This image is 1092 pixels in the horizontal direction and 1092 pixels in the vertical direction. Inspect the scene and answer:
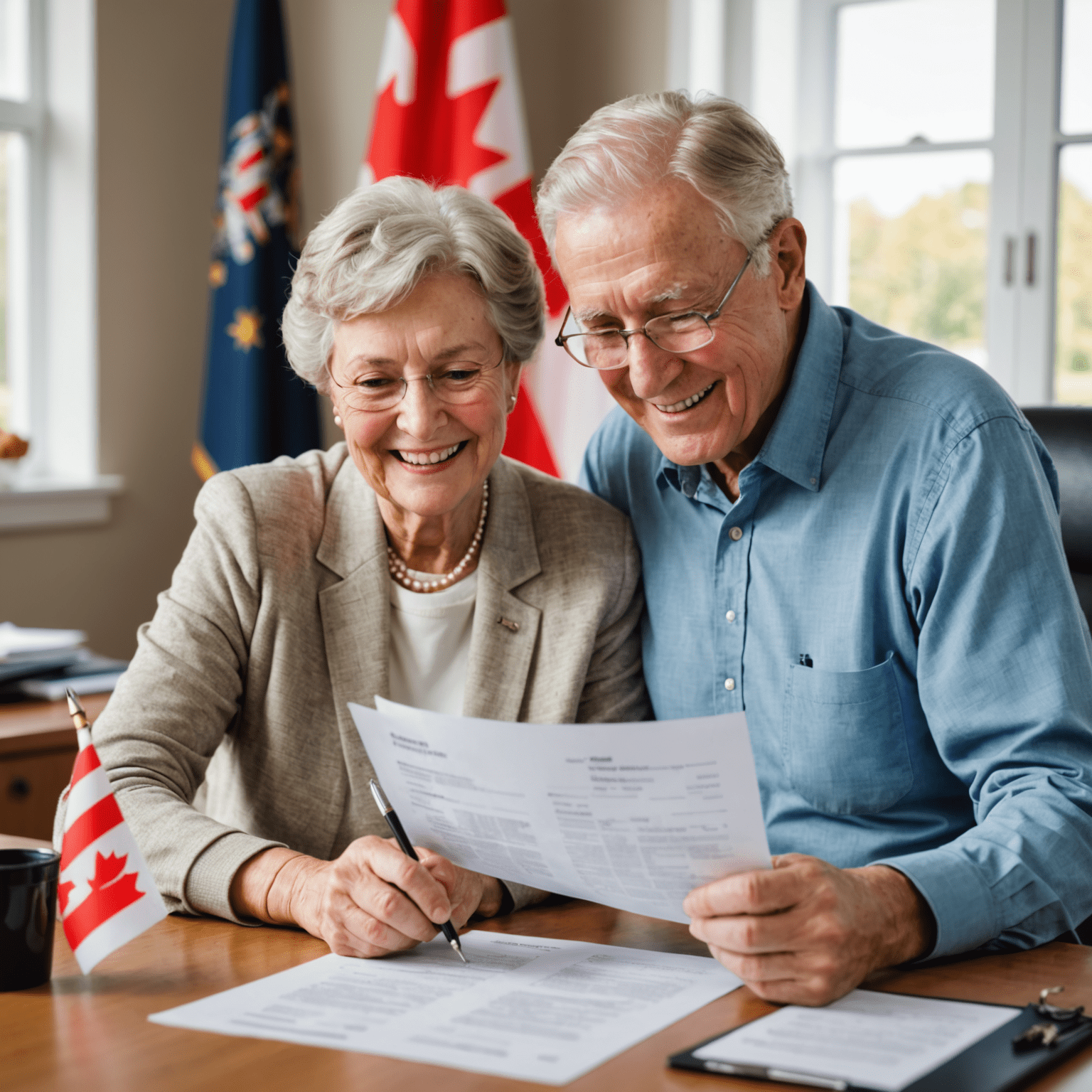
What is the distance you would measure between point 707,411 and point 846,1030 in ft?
2.17

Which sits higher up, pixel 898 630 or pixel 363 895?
pixel 898 630

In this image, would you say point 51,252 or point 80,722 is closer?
point 80,722

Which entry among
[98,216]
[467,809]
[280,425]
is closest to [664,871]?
[467,809]

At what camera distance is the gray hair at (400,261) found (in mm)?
1336

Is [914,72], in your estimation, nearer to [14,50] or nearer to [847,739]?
[14,50]

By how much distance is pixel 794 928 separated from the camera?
→ 925mm

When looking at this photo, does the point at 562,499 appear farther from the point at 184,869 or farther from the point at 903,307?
the point at 903,307

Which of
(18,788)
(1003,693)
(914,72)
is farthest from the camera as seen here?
(914,72)

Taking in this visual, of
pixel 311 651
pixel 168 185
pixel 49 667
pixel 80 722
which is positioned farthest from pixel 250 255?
pixel 80 722

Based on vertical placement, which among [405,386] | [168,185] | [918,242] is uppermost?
[168,185]

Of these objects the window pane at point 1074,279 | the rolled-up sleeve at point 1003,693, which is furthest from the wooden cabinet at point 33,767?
the window pane at point 1074,279

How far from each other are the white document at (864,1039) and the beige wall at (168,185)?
242 centimetres

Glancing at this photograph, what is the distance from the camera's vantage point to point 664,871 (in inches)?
38.8

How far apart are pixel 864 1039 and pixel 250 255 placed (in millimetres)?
2569
